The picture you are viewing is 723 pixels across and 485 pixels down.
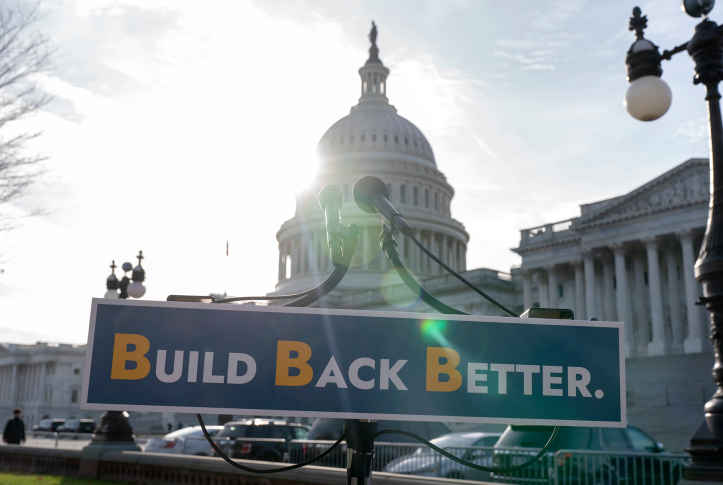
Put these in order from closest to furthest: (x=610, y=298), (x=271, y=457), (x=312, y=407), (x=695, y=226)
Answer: (x=312, y=407)
(x=271, y=457)
(x=695, y=226)
(x=610, y=298)

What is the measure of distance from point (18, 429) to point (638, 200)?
144 ft

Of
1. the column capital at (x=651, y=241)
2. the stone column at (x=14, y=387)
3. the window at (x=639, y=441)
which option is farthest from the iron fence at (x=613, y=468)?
the stone column at (x=14, y=387)

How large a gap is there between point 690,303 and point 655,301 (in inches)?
106

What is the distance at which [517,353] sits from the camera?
98.2 inches

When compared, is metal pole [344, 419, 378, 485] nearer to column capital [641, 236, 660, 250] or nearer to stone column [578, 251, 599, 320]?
column capital [641, 236, 660, 250]

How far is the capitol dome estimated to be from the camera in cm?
9175

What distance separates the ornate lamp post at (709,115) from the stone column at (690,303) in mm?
44463

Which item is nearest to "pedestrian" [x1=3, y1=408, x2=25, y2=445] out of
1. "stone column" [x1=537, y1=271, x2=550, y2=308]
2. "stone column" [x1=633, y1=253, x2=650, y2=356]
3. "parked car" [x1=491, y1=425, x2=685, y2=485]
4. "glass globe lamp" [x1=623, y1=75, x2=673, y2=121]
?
"parked car" [x1=491, y1=425, x2=685, y2=485]

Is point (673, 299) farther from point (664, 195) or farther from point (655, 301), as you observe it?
point (664, 195)

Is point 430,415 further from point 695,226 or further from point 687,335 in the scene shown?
point 687,335

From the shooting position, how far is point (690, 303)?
1965 inches

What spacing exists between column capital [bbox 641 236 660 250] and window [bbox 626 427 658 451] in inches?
1633

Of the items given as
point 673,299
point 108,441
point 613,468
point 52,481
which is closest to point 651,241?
point 673,299

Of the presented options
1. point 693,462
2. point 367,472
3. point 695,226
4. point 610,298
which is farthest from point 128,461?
point 610,298
